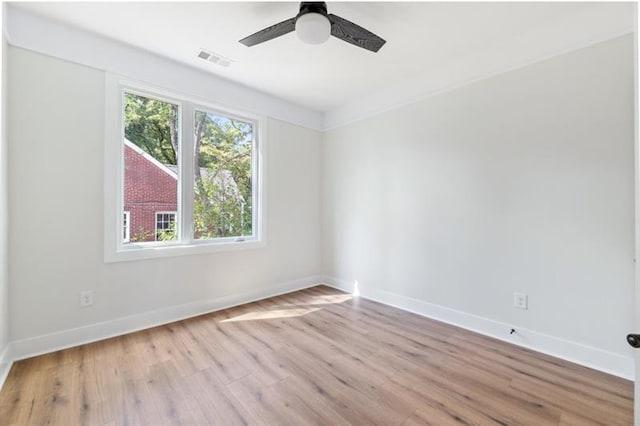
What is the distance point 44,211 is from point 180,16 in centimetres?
183

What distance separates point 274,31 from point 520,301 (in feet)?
9.40

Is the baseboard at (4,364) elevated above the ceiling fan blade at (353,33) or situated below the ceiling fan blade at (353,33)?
below

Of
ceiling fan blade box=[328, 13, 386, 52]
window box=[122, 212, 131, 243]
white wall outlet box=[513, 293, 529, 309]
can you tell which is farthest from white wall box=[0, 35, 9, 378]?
white wall outlet box=[513, 293, 529, 309]

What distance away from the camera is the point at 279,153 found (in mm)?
3764

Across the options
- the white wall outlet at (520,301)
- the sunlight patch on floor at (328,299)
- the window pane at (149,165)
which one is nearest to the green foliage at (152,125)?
the window pane at (149,165)

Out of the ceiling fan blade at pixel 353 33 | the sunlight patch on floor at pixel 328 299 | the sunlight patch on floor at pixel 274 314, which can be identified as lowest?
the sunlight patch on floor at pixel 274 314

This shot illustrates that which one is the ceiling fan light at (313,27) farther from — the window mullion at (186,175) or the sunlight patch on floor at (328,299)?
the sunlight patch on floor at (328,299)

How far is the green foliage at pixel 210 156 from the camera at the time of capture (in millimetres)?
2779

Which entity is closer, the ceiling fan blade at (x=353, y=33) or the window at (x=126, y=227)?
the ceiling fan blade at (x=353, y=33)

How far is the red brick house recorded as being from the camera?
2.65 metres

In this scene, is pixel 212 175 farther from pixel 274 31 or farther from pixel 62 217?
pixel 274 31

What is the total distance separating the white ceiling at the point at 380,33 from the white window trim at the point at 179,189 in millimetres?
399

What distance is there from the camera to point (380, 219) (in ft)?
11.4

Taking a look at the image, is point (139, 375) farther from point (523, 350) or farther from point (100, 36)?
point (523, 350)
